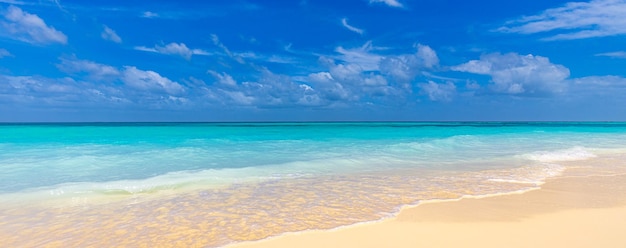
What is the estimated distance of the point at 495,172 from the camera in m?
9.65

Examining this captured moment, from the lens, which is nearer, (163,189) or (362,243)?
(362,243)

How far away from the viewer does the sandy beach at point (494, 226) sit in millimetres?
4180

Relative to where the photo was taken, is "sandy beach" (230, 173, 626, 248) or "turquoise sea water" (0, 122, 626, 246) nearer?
"sandy beach" (230, 173, 626, 248)

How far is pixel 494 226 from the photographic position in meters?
4.72

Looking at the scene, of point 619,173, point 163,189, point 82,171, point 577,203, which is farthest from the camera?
point 82,171

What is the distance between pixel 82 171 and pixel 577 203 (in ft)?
41.6

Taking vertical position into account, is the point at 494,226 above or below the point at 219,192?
above

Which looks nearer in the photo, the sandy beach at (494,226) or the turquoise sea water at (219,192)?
the sandy beach at (494,226)

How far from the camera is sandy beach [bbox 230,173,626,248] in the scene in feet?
13.7

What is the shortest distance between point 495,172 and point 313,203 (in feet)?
20.5

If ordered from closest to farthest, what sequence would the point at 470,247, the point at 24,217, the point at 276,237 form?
1. the point at 470,247
2. the point at 276,237
3. the point at 24,217

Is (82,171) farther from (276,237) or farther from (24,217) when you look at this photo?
(276,237)

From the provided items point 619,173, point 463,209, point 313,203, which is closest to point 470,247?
point 463,209

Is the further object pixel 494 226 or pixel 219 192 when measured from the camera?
pixel 219 192
